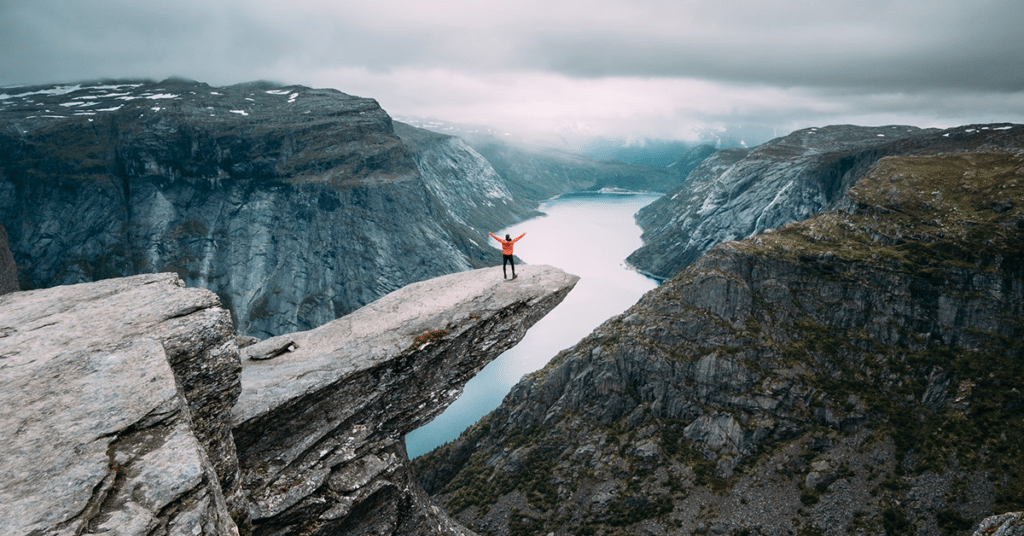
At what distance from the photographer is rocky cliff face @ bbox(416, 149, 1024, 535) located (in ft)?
276

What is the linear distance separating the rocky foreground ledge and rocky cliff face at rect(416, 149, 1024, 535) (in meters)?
71.8

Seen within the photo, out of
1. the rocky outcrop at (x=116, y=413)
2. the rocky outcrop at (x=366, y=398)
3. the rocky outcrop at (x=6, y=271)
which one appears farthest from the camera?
the rocky outcrop at (x=6, y=271)

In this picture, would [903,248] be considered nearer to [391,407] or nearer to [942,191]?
[942,191]

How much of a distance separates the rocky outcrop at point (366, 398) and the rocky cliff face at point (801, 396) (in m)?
69.8

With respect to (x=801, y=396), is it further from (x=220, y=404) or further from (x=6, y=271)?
(x=6, y=271)

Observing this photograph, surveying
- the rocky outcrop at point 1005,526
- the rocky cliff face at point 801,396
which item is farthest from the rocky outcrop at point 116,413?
the rocky cliff face at point 801,396

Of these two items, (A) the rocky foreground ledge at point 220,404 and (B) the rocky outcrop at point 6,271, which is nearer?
(A) the rocky foreground ledge at point 220,404

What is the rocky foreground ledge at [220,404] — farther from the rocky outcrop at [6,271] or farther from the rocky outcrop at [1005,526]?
the rocky outcrop at [6,271]

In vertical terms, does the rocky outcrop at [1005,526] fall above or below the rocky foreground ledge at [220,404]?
below

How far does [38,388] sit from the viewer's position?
1463cm

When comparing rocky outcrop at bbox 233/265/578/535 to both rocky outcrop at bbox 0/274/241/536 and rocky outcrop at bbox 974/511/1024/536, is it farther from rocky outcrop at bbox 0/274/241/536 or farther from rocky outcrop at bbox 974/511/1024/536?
rocky outcrop at bbox 974/511/1024/536

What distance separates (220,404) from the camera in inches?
776

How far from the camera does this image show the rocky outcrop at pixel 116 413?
10750 mm

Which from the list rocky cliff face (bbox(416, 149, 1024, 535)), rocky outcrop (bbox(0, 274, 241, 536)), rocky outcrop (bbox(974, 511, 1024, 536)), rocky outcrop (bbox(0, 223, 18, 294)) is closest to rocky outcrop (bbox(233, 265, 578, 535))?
rocky outcrop (bbox(0, 274, 241, 536))
